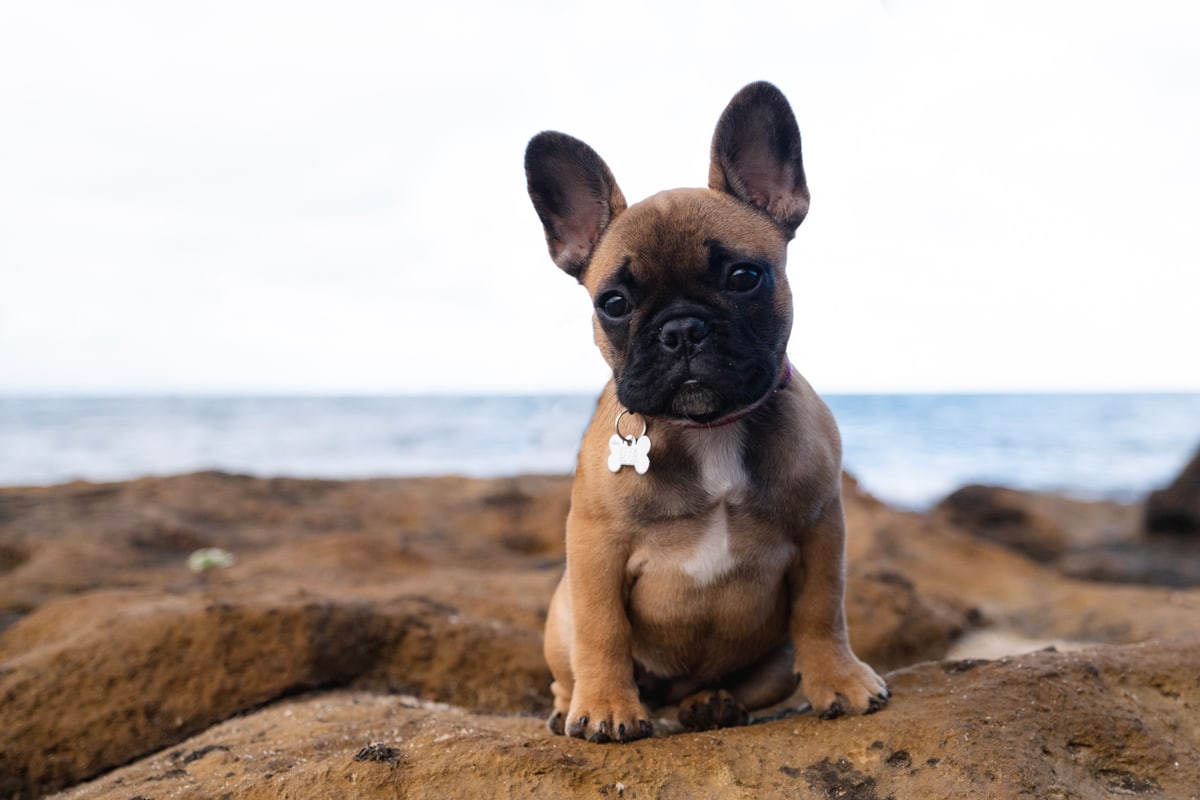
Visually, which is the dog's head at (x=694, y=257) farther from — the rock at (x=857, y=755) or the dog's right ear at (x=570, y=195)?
the rock at (x=857, y=755)

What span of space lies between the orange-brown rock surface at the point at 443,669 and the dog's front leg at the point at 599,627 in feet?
0.62

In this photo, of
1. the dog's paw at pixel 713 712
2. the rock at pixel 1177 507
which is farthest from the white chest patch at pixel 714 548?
the rock at pixel 1177 507

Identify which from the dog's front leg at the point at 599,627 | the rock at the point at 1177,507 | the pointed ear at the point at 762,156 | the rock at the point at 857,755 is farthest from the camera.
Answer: the rock at the point at 1177,507

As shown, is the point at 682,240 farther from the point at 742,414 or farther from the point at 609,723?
the point at 609,723

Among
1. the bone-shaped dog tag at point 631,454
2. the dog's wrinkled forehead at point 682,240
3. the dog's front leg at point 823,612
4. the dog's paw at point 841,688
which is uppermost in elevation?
the dog's wrinkled forehead at point 682,240

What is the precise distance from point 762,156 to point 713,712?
226 cm

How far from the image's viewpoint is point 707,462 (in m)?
3.19

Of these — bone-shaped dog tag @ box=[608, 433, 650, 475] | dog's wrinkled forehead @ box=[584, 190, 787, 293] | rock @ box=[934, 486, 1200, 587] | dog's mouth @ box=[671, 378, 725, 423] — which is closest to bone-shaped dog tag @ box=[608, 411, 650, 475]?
bone-shaped dog tag @ box=[608, 433, 650, 475]

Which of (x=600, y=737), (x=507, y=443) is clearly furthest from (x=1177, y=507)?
(x=507, y=443)

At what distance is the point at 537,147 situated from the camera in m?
3.52

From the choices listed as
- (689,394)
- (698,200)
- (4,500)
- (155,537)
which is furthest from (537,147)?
(4,500)

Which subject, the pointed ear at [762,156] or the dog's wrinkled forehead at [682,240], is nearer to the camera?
the dog's wrinkled forehead at [682,240]

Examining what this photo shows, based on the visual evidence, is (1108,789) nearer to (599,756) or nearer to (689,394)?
(599,756)

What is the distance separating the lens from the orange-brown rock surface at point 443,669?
2.71 m
